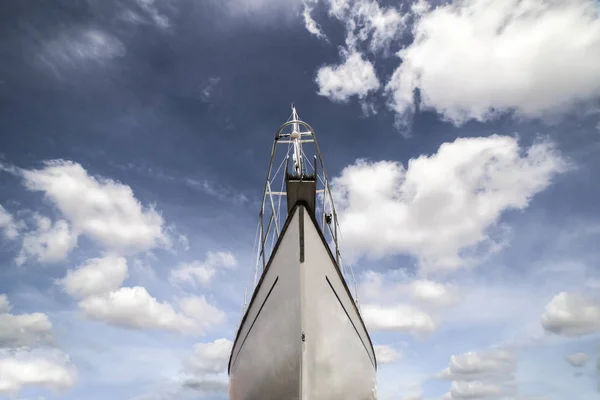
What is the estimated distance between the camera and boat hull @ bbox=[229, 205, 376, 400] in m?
9.35

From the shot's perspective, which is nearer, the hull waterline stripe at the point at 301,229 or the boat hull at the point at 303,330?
the boat hull at the point at 303,330

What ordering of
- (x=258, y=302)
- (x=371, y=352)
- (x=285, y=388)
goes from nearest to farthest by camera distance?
(x=285, y=388), (x=258, y=302), (x=371, y=352)

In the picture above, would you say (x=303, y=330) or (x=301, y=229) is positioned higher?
(x=301, y=229)

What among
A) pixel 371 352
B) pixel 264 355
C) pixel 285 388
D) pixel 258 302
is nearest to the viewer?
pixel 285 388

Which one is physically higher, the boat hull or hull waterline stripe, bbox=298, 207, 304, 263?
hull waterline stripe, bbox=298, 207, 304, 263

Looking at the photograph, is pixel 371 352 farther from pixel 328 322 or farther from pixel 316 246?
pixel 316 246

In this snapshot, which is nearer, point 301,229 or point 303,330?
point 303,330

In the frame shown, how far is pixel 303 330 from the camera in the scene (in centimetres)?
922

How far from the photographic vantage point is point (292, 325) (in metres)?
9.47

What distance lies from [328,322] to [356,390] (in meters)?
2.19

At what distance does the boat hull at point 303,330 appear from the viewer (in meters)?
9.35

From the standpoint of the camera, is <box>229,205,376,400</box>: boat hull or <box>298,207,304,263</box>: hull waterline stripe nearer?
<box>229,205,376,400</box>: boat hull

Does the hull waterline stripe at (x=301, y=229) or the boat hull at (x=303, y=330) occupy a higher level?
the hull waterline stripe at (x=301, y=229)

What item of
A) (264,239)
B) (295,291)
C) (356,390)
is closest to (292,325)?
(295,291)
